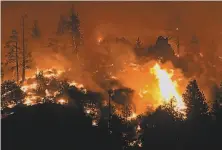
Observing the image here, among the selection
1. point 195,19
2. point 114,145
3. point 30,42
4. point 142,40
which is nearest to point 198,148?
point 114,145

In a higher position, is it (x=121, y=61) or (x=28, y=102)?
(x=121, y=61)

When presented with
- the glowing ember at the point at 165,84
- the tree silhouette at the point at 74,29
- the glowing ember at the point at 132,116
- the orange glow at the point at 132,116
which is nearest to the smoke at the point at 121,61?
the glowing ember at the point at 165,84

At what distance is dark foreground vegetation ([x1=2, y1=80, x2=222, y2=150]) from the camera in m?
41.0

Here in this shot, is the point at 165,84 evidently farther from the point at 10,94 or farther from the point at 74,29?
the point at 10,94

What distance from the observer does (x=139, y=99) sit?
78500 millimetres

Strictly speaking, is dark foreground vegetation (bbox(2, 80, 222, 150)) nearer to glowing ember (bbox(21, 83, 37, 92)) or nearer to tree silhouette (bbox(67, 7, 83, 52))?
glowing ember (bbox(21, 83, 37, 92))

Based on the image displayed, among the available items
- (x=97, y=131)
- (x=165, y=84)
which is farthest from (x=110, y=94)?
(x=97, y=131)

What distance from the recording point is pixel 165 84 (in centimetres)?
8294

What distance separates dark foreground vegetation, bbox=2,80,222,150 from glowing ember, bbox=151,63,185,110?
94.2ft

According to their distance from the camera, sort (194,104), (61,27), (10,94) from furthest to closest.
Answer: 1. (61,27)
2. (10,94)
3. (194,104)

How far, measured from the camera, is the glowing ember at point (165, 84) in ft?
261

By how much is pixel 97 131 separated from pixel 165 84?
138 ft

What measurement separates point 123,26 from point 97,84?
31.2 metres

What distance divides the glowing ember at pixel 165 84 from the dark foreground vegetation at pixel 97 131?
28.7 meters
